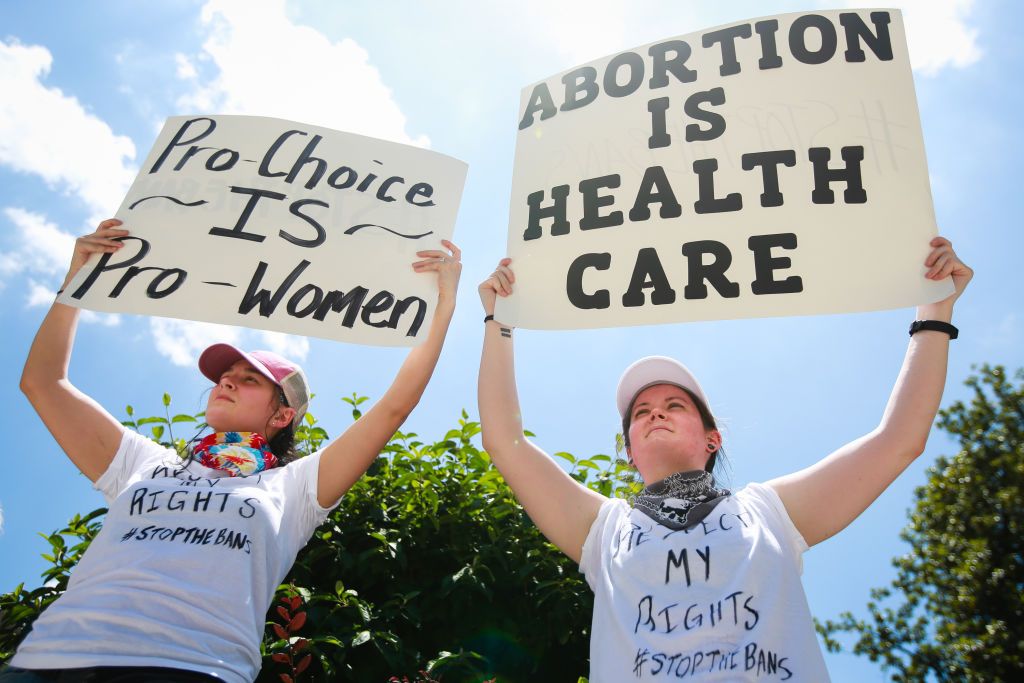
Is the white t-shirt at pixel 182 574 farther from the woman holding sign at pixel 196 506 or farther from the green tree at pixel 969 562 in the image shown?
the green tree at pixel 969 562

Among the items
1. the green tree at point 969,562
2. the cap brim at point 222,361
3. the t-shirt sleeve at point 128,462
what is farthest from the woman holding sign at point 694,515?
the green tree at point 969,562

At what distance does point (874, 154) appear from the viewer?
266cm

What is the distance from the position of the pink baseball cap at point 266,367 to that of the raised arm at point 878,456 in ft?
5.85

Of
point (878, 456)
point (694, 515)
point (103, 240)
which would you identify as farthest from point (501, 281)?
point (103, 240)

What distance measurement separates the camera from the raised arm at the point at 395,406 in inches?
98.0

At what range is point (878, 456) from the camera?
87.0 inches

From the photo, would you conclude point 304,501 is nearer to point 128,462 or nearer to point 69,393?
point 128,462

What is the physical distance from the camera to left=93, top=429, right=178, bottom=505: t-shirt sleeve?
2548mm

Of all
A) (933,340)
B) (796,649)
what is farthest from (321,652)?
(933,340)

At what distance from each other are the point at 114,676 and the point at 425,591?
1.13 m

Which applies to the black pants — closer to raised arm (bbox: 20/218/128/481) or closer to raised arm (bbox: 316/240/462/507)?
raised arm (bbox: 316/240/462/507)

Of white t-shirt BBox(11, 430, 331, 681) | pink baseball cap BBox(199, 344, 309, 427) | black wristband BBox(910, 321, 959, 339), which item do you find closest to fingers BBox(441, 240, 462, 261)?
pink baseball cap BBox(199, 344, 309, 427)

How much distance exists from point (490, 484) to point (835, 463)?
1375mm

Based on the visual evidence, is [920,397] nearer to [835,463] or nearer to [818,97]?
[835,463]
